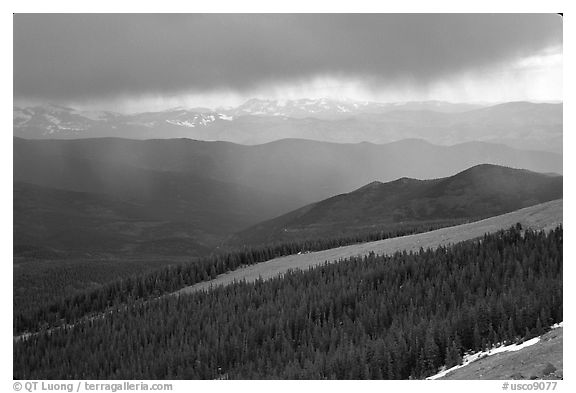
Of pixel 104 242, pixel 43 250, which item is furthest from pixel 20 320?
pixel 104 242

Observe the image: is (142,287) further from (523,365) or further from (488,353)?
(523,365)

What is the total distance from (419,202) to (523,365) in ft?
406

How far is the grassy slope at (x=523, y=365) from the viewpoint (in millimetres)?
16344

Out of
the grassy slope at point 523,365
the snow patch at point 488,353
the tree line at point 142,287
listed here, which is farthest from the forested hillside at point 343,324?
the tree line at point 142,287

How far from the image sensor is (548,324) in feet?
63.4

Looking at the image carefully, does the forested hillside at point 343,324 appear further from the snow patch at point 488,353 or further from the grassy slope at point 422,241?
the grassy slope at point 422,241

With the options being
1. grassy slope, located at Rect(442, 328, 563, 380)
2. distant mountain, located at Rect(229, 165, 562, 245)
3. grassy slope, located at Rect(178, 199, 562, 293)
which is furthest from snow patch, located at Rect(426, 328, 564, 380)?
distant mountain, located at Rect(229, 165, 562, 245)

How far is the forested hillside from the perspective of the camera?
1914cm

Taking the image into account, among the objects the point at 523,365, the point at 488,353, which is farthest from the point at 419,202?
the point at 523,365

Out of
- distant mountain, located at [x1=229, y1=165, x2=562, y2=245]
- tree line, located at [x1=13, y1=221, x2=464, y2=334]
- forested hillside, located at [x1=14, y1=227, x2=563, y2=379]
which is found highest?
forested hillside, located at [x1=14, y1=227, x2=563, y2=379]

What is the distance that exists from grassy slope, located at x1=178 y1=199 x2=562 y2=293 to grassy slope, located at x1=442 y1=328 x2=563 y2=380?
13.0 meters

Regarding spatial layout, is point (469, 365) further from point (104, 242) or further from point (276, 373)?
point (104, 242)

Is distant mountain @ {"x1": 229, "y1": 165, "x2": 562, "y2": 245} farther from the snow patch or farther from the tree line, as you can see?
the snow patch
